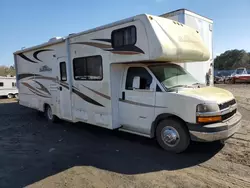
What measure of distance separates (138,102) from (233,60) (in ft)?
180

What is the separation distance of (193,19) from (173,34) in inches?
114

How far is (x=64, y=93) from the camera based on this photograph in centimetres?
786

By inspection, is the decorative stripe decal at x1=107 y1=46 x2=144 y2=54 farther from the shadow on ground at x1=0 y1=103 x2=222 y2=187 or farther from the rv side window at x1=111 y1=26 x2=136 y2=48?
the shadow on ground at x1=0 y1=103 x2=222 y2=187

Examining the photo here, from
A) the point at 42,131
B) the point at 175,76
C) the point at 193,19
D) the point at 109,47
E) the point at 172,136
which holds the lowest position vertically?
the point at 42,131

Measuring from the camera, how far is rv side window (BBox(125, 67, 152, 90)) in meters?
5.50

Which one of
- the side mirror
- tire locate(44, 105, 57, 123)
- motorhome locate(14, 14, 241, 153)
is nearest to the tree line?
tire locate(44, 105, 57, 123)

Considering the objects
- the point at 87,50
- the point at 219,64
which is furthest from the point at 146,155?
the point at 219,64

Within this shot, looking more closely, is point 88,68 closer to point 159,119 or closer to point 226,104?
point 159,119

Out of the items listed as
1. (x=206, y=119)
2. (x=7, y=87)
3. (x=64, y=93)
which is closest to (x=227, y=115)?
(x=206, y=119)

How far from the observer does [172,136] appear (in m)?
5.04

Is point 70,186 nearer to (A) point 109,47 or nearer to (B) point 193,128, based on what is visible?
(B) point 193,128

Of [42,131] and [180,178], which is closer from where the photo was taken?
[180,178]

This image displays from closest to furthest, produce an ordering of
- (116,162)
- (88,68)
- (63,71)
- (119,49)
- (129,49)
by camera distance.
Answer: (116,162)
(129,49)
(119,49)
(88,68)
(63,71)

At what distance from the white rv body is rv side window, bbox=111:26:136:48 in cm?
251
